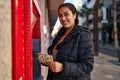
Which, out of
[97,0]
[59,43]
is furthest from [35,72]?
[97,0]

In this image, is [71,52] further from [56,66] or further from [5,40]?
[5,40]

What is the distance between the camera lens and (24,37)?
200 cm

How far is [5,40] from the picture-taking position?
178cm

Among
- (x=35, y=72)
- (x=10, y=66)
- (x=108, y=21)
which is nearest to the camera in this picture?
(x=10, y=66)

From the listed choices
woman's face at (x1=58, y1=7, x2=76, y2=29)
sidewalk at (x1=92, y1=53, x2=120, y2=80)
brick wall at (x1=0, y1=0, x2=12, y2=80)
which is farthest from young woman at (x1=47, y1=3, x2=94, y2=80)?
sidewalk at (x1=92, y1=53, x2=120, y2=80)

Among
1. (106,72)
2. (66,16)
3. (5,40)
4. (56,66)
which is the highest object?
(66,16)

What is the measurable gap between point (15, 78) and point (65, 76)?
68 cm

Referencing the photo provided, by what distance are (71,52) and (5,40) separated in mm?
721

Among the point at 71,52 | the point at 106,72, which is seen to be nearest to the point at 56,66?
the point at 71,52

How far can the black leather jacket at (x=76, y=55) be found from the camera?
2.35 meters

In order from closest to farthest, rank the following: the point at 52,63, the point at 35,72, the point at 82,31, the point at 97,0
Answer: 1. the point at 52,63
2. the point at 82,31
3. the point at 35,72
4. the point at 97,0

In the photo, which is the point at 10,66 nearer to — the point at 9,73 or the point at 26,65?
the point at 9,73

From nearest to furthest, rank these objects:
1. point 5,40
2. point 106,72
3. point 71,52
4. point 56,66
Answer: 1. point 5,40
2. point 56,66
3. point 71,52
4. point 106,72

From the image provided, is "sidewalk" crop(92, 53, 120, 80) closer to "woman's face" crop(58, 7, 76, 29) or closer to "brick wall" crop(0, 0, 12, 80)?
"woman's face" crop(58, 7, 76, 29)
